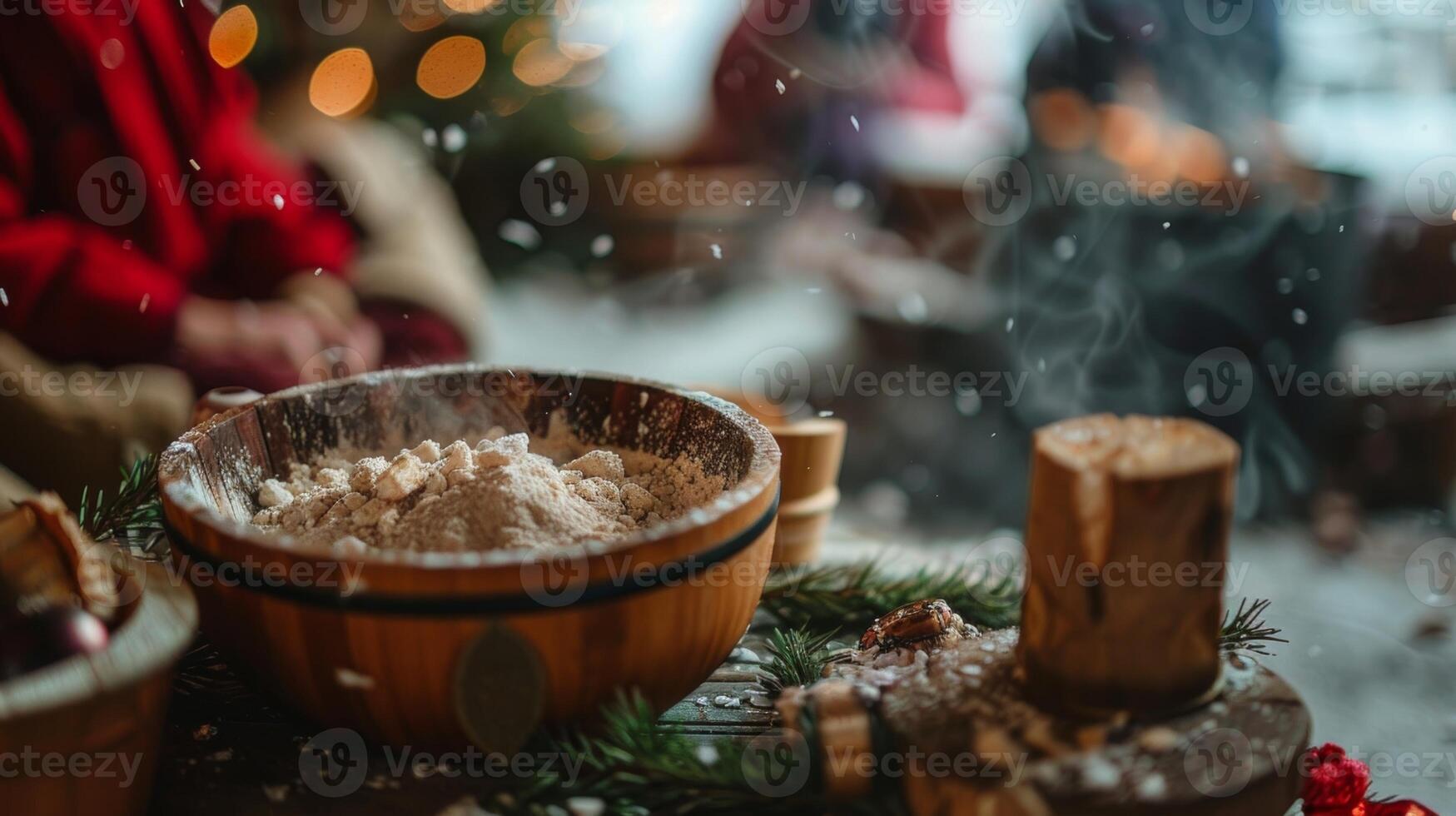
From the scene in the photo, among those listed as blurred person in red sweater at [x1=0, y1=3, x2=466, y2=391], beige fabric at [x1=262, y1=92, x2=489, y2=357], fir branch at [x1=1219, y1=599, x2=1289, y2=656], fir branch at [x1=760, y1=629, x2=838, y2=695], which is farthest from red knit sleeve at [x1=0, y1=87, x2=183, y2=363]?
fir branch at [x1=1219, y1=599, x2=1289, y2=656]

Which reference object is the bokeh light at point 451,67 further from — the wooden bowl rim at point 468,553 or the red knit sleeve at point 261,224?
the wooden bowl rim at point 468,553

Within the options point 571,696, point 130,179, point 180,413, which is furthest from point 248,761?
point 130,179

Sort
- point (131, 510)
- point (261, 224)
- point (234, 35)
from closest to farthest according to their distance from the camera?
point (131, 510) → point (261, 224) → point (234, 35)

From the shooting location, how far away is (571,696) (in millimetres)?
618

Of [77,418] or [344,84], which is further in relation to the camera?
[344,84]

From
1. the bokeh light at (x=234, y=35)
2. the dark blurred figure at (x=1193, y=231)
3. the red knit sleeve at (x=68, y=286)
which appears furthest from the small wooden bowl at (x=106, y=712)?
the dark blurred figure at (x=1193, y=231)

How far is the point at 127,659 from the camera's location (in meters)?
0.54

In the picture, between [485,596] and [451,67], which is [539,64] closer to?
[451,67]

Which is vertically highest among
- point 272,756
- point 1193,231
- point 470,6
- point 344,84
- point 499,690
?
point 470,6

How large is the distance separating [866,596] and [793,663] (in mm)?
153

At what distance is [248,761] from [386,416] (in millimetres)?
303

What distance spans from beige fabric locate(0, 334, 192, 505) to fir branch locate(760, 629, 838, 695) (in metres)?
0.69

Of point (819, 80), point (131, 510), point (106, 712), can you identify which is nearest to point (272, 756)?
point (106, 712)

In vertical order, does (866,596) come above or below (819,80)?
below
